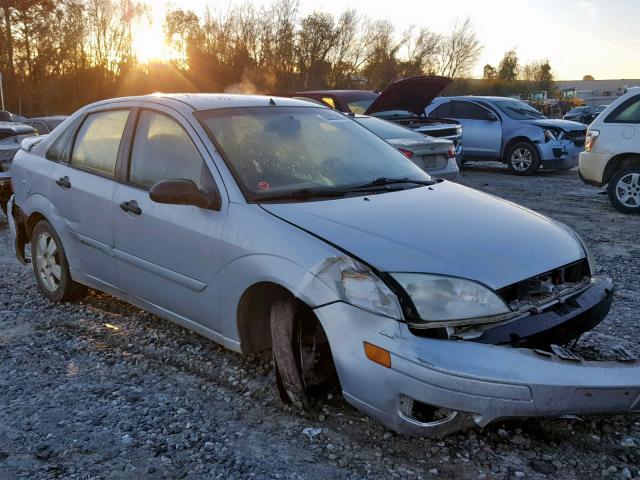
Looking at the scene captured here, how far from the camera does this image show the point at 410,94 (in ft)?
32.0

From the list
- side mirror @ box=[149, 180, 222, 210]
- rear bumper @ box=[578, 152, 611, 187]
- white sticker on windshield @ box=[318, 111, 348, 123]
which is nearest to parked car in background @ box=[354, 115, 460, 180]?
rear bumper @ box=[578, 152, 611, 187]

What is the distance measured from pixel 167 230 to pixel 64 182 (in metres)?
1.33

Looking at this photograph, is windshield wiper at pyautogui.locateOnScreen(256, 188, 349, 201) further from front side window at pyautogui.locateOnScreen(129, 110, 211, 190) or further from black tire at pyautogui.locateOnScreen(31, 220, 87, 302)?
black tire at pyautogui.locateOnScreen(31, 220, 87, 302)

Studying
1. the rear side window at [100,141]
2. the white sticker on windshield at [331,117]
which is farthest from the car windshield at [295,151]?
the rear side window at [100,141]

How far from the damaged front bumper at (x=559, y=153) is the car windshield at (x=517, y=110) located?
0.88 metres

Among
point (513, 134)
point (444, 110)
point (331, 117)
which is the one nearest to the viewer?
point (331, 117)

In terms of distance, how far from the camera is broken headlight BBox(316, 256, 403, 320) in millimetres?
2609

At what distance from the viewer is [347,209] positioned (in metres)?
3.19

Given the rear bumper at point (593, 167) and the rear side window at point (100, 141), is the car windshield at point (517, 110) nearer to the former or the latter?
the rear bumper at point (593, 167)

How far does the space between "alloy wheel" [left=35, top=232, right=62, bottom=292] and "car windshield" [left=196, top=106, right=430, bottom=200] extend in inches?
73.4

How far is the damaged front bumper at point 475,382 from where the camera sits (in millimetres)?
2461

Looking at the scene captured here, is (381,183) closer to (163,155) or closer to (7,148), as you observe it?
(163,155)

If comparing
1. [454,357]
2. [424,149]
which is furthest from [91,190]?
[424,149]

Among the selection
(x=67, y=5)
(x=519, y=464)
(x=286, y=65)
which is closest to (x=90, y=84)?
(x=67, y=5)
